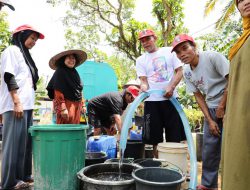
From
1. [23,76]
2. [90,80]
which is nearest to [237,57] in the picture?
[23,76]

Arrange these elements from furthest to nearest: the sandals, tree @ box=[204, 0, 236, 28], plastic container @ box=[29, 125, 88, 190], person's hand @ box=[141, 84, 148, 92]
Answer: tree @ box=[204, 0, 236, 28] < person's hand @ box=[141, 84, 148, 92] < the sandals < plastic container @ box=[29, 125, 88, 190]

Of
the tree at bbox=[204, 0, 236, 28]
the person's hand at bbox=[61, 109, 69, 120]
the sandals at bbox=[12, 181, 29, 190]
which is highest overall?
the tree at bbox=[204, 0, 236, 28]

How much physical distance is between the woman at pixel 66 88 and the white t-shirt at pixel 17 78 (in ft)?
1.52

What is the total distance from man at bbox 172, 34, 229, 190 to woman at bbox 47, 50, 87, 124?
5.06 ft

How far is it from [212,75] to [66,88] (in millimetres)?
1926

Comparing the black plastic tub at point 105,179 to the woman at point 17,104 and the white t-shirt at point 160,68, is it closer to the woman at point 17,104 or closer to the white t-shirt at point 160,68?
the woman at point 17,104

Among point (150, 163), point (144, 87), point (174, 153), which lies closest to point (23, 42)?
point (144, 87)

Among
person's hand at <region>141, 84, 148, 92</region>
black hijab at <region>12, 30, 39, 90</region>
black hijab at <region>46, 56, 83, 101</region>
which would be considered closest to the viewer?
black hijab at <region>12, 30, 39, 90</region>

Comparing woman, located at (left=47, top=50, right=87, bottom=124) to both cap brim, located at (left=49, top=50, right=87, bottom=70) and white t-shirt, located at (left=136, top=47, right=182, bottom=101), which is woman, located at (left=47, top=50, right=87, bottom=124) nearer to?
cap brim, located at (left=49, top=50, right=87, bottom=70)

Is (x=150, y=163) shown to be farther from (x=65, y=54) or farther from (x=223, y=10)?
(x=223, y=10)

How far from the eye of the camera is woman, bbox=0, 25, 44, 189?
2.74m

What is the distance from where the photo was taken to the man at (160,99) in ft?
11.0

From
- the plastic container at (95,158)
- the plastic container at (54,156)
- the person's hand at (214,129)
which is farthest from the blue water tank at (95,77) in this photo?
the person's hand at (214,129)

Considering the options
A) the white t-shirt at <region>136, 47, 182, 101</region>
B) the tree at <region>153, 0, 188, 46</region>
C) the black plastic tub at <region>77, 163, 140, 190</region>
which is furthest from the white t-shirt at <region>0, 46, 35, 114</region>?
the tree at <region>153, 0, 188, 46</region>
